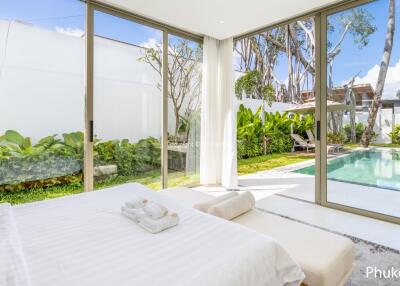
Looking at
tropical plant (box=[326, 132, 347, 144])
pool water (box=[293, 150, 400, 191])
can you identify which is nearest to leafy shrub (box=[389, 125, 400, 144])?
pool water (box=[293, 150, 400, 191])

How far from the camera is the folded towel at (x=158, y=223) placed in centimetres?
160

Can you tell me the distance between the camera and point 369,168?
11.2 feet

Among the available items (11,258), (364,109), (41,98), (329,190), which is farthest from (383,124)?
(41,98)

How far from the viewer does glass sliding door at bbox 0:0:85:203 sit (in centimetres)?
290

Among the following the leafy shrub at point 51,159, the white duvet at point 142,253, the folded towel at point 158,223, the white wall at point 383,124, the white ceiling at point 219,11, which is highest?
the white ceiling at point 219,11

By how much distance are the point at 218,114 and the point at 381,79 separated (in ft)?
8.44

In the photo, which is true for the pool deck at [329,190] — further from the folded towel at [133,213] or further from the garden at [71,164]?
the folded towel at [133,213]

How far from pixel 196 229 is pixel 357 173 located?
9.74 feet

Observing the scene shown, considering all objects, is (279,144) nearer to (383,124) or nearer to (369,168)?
(369,168)

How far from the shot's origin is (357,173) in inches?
139

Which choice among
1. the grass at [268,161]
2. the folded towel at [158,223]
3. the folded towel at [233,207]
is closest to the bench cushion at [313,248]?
the folded towel at [233,207]

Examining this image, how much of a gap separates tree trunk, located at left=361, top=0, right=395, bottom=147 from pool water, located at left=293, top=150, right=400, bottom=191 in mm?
198

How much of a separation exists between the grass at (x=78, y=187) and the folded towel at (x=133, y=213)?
1.87 meters

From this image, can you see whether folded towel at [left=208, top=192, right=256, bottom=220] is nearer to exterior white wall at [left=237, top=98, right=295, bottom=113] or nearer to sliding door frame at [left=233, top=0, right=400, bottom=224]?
sliding door frame at [left=233, top=0, right=400, bottom=224]
